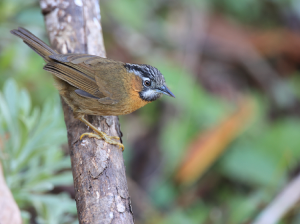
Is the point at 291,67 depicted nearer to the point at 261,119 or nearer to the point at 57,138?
the point at 261,119

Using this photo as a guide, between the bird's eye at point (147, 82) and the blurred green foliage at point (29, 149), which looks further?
the bird's eye at point (147, 82)

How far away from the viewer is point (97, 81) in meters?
3.44

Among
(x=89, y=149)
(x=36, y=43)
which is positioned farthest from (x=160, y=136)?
(x=89, y=149)

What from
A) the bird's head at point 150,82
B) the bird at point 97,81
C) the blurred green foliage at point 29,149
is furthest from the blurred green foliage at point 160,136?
the bird's head at point 150,82

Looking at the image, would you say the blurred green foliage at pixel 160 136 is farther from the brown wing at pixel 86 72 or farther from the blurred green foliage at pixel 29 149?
the brown wing at pixel 86 72

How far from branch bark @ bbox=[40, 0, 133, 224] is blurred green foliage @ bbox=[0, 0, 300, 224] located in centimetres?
37

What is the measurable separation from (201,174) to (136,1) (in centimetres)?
332

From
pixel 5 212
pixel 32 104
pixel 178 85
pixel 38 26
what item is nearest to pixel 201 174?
pixel 178 85

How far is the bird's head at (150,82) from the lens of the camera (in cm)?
341

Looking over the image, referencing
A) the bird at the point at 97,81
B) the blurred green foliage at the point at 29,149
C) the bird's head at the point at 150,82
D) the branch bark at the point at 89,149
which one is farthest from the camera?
the bird's head at the point at 150,82

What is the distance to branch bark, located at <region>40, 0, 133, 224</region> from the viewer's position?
7.43 ft

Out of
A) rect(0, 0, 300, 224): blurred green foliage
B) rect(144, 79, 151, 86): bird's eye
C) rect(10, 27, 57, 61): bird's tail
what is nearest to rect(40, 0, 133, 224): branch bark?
rect(10, 27, 57, 61): bird's tail

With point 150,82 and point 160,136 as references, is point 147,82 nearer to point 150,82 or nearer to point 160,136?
point 150,82

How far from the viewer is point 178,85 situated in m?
5.51
